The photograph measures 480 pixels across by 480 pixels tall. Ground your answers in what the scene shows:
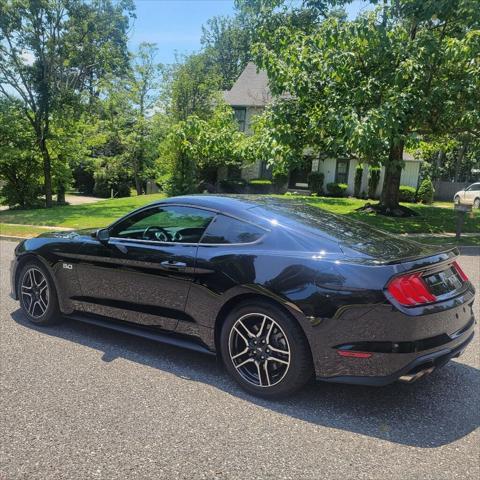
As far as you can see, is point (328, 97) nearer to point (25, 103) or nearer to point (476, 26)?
point (476, 26)

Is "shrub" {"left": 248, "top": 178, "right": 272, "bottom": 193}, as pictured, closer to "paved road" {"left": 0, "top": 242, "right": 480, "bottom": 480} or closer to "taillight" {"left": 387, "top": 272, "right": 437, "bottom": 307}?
"paved road" {"left": 0, "top": 242, "right": 480, "bottom": 480}

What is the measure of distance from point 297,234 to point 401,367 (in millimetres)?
1210

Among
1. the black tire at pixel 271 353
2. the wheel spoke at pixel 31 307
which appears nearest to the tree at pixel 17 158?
the wheel spoke at pixel 31 307

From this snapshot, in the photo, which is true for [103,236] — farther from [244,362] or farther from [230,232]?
[244,362]

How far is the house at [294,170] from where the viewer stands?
1316 inches

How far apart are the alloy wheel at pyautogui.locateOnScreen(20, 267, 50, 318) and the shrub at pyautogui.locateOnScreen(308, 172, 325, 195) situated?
2826 cm

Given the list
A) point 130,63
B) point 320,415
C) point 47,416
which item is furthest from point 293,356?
point 130,63

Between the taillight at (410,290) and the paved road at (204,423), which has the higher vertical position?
the taillight at (410,290)

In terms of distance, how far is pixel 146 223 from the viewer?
4.73m

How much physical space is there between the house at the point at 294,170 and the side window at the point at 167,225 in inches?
1102

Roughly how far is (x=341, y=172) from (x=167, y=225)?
30.5 meters

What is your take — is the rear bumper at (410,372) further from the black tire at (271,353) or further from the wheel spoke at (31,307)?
the wheel spoke at (31,307)

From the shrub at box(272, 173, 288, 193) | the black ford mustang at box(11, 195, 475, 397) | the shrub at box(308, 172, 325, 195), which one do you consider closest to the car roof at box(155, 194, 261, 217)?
the black ford mustang at box(11, 195, 475, 397)

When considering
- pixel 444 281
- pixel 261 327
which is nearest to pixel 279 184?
pixel 444 281
